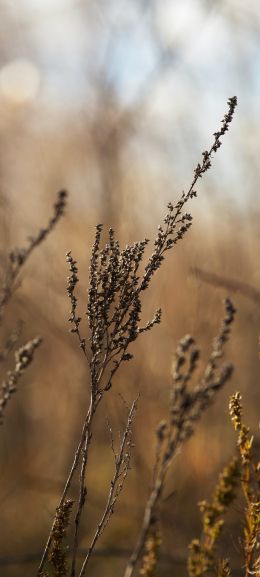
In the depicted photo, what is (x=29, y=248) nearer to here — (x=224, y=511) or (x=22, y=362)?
(x=22, y=362)

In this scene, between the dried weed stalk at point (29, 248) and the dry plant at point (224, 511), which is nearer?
the dried weed stalk at point (29, 248)

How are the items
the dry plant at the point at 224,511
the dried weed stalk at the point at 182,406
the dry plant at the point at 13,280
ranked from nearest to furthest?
the dried weed stalk at the point at 182,406 < the dry plant at the point at 13,280 < the dry plant at the point at 224,511

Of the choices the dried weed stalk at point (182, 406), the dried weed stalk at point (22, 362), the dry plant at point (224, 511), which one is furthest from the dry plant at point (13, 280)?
the dry plant at point (224, 511)

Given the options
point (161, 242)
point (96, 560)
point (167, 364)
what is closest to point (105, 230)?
point (167, 364)

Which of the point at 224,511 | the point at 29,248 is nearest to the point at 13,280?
A: the point at 29,248

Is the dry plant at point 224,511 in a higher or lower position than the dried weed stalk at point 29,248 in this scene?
lower

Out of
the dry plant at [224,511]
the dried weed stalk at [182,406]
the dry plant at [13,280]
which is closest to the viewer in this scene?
the dried weed stalk at [182,406]

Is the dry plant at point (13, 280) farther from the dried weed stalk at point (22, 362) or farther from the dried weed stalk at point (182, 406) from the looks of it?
the dried weed stalk at point (182, 406)

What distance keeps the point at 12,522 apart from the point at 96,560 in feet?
2.80

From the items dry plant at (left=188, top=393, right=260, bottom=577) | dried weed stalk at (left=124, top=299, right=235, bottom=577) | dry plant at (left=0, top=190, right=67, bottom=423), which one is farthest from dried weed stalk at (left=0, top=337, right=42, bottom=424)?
dry plant at (left=188, top=393, right=260, bottom=577)

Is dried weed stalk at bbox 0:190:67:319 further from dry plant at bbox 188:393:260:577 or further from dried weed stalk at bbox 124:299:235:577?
dry plant at bbox 188:393:260:577

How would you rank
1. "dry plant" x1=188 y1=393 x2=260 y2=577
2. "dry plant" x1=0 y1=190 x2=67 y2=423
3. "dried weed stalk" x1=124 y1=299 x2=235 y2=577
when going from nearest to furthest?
"dried weed stalk" x1=124 y1=299 x2=235 y2=577 < "dry plant" x1=0 y1=190 x2=67 y2=423 < "dry plant" x1=188 y1=393 x2=260 y2=577

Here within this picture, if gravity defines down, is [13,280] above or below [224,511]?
above

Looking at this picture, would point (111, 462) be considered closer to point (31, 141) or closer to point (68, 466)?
point (68, 466)
